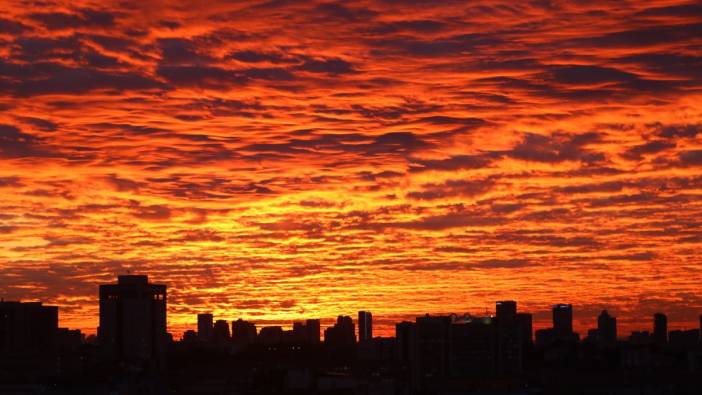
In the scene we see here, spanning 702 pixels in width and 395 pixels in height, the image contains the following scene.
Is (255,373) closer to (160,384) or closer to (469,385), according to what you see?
(160,384)

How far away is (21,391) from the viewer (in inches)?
6078

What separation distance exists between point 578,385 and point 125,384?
70262 mm

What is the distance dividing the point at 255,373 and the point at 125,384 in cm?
2508

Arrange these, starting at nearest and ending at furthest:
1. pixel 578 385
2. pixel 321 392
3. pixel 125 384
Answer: pixel 321 392
pixel 125 384
pixel 578 385

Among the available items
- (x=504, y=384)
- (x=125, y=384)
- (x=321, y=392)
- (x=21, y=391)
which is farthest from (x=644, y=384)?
(x=21, y=391)

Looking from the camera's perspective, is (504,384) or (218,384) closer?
(218,384)

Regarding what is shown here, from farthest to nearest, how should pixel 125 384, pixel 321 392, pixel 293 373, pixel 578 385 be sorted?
pixel 578 385, pixel 293 373, pixel 125 384, pixel 321 392

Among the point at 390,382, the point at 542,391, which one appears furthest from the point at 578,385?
the point at 390,382

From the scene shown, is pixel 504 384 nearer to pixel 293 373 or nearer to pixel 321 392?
pixel 293 373

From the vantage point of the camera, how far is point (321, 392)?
15088cm

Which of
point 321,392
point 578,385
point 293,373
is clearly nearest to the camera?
point 321,392

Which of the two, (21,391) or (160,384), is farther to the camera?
(160,384)

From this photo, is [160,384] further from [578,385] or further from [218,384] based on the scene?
[578,385]

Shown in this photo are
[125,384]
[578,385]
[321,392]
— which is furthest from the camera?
[578,385]
